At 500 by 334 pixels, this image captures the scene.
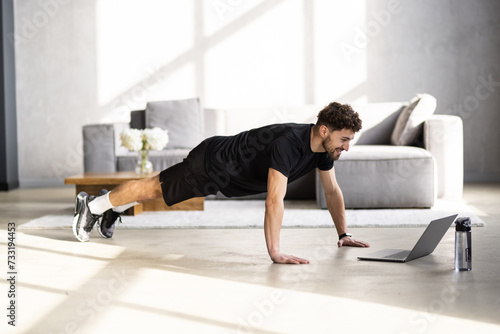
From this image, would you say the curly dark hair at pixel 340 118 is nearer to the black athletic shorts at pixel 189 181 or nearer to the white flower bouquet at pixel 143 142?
the black athletic shorts at pixel 189 181

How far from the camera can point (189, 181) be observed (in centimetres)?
312

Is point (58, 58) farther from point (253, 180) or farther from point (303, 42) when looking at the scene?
point (253, 180)

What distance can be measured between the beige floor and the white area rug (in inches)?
12.0

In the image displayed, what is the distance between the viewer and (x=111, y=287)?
2545 millimetres

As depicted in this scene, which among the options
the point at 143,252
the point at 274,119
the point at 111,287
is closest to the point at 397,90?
the point at 274,119

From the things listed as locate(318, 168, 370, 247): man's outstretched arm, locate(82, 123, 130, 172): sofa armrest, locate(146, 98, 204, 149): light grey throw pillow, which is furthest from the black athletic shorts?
locate(146, 98, 204, 149): light grey throw pillow

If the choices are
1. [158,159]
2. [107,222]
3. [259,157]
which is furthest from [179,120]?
[259,157]

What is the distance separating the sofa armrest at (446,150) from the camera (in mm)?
5090

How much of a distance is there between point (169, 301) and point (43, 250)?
49.1 inches

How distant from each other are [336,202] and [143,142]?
2.02 m

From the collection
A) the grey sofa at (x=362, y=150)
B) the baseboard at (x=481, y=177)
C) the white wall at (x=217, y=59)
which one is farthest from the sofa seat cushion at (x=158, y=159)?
the baseboard at (x=481, y=177)

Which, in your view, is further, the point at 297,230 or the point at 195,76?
the point at 195,76

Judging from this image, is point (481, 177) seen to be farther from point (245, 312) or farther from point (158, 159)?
point (245, 312)

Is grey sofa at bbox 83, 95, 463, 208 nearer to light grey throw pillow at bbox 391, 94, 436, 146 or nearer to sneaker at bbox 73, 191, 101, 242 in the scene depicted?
light grey throw pillow at bbox 391, 94, 436, 146
